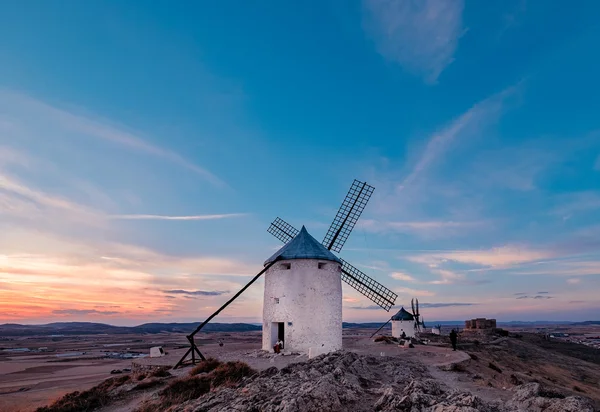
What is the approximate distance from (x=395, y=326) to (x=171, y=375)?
30.5 m

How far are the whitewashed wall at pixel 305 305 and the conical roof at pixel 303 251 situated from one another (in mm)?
250

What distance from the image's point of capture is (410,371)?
14.4 metres

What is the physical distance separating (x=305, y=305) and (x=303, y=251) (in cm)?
270

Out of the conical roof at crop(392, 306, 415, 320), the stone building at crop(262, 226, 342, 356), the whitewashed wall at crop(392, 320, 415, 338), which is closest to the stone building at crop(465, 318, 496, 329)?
the conical roof at crop(392, 306, 415, 320)

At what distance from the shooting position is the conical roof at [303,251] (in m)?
19.1

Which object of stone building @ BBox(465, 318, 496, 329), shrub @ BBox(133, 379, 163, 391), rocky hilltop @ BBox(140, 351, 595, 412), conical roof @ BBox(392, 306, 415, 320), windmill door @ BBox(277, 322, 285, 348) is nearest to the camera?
rocky hilltop @ BBox(140, 351, 595, 412)

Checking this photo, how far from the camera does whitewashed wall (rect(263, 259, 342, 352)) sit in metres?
18.3

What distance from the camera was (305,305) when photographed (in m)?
18.4

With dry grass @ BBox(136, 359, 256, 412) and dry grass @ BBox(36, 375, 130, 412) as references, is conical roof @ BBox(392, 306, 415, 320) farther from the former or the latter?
dry grass @ BBox(36, 375, 130, 412)

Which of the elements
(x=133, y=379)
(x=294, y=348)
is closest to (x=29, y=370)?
(x=133, y=379)

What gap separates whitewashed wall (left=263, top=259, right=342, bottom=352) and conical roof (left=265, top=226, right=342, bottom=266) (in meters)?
0.25

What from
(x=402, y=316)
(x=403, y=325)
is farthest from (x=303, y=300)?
(x=402, y=316)

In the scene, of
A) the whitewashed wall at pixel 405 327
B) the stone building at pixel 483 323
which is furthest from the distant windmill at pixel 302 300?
the stone building at pixel 483 323

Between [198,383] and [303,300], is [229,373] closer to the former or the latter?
[198,383]
